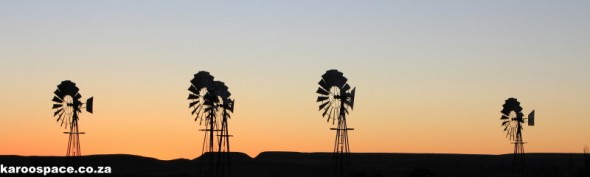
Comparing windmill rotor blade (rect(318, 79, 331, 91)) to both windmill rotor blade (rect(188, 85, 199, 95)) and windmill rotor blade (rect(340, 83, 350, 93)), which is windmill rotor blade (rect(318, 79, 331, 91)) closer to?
windmill rotor blade (rect(340, 83, 350, 93))

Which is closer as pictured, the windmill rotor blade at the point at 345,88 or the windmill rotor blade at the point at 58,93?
the windmill rotor blade at the point at 345,88

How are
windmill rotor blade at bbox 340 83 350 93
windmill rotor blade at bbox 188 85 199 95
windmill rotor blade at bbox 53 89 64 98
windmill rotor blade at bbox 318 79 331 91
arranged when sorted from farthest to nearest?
windmill rotor blade at bbox 53 89 64 98
windmill rotor blade at bbox 188 85 199 95
windmill rotor blade at bbox 318 79 331 91
windmill rotor blade at bbox 340 83 350 93

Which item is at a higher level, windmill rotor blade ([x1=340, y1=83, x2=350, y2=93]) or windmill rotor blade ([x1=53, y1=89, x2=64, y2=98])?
windmill rotor blade ([x1=53, y1=89, x2=64, y2=98])

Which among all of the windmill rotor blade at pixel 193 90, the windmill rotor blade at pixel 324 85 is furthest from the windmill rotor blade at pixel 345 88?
the windmill rotor blade at pixel 193 90

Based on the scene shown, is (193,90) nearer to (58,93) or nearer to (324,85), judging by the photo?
(58,93)

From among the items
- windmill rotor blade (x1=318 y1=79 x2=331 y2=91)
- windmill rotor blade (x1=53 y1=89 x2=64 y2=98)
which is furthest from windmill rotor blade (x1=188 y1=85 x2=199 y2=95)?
windmill rotor blade (x1=318 y1=79 x2=331 y2=91)

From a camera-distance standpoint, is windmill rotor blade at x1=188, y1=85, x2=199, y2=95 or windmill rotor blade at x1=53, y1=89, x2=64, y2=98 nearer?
windmill rotor blade at x1=188, y1=85, x2=199, y2=95

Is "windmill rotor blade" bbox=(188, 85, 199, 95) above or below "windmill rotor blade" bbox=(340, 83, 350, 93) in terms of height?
above

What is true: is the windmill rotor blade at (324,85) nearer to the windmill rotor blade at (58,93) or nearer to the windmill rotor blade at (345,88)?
the windmill rotor blade at (345,88)

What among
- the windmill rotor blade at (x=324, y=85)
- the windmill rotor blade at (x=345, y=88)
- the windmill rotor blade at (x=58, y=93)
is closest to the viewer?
the windmill rotor blade at (x=345, y=88)

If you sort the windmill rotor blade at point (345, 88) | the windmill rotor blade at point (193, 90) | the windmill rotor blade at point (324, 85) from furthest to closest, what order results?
the windmill rotor blade at point (193, 90), the windmill rotor blade at point (324, 85), the windmill rotor blade at point (345, 88)

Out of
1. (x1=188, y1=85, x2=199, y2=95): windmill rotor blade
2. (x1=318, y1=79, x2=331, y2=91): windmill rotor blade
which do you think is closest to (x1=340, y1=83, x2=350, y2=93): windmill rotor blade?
(x1=318, y1=79, x2=331, y2=91): windmill rotor blade

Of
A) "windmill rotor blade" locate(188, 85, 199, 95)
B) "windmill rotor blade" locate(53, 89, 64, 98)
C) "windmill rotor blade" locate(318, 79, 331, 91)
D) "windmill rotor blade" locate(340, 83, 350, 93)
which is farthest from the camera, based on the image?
"windmill rotor blade" locate(53, 89, 64, 98)

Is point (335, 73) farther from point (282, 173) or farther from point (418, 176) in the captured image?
point (282, 173)
